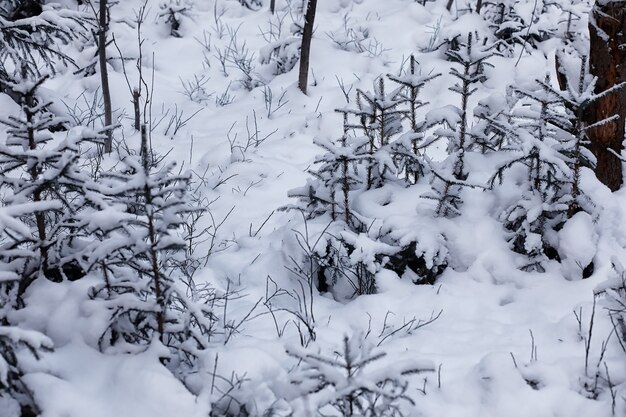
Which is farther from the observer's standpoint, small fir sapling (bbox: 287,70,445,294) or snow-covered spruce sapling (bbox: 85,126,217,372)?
small fir sapling (bbox: 287,70,445,294)

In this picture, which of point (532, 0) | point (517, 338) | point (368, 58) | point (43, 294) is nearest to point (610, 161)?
point (517, 338)

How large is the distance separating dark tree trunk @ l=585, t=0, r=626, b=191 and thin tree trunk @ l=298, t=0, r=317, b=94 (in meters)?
4.05

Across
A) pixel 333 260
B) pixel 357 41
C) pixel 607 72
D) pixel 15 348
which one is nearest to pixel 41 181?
pixel 15 348

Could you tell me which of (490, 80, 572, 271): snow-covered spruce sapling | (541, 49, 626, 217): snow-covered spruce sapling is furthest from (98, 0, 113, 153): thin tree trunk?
(541, 49, 626, 217): snow-covered spruce sapling

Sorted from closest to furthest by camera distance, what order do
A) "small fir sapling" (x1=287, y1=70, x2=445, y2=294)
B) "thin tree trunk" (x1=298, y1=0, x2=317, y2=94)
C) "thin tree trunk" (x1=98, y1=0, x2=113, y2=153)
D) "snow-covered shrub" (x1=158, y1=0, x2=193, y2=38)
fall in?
"small fir sapling" (x1=287, y1=70, x2=445, y2=294), "thin tree trunk" (x1=98, y1=0, x2=113, y2=153), "thin tree trunk" (x1=298, y1=0, x2=317, y2=94), "snow-covered shrub" (x1=158, y1=0, x2=193, y2=38)

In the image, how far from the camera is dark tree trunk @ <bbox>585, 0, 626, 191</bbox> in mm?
3545

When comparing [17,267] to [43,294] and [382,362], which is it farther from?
[382,362]

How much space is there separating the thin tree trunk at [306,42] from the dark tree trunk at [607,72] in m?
4.05

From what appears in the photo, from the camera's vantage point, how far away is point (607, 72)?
361 cm

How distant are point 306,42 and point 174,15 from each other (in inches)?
125

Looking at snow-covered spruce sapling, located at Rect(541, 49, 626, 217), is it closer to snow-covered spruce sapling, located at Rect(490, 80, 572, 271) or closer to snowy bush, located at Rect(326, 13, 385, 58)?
snow-covered spruce sapling, located at Rect(490, 80, 572, 271)

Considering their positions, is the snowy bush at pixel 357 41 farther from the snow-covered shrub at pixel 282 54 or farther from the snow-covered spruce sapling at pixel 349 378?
the snow-covered spruce sapling at pixel 349 378

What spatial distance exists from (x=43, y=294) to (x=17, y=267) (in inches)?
6.9

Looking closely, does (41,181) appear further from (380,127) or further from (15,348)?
(380,127)
